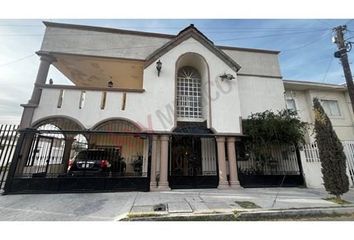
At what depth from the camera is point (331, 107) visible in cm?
1434

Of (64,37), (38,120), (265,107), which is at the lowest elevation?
(38,120)

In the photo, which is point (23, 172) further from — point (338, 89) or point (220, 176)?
point (338, 89)

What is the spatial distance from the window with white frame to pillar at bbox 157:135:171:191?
14.5 metres

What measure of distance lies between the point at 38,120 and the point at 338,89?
71.4 feet

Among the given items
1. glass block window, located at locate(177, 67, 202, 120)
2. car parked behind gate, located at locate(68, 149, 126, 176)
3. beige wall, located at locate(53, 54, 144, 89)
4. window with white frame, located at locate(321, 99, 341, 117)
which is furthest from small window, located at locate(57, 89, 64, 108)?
window with white frame, located at locate(321, 99, 341, 117)

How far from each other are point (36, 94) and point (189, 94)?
26.8 ft

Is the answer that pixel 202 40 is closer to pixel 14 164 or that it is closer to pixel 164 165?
pixel 164 165

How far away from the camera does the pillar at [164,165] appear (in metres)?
8.02

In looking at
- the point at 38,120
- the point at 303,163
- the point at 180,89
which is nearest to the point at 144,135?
the point at 180,89

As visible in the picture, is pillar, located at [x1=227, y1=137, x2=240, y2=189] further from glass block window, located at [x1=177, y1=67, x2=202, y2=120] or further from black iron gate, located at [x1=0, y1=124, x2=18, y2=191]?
black iron gate, located at [x1=0, y1=124, x2=18, y2=191]

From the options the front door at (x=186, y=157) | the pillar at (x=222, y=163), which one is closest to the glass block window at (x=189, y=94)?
the front door at (x=186, y=157)

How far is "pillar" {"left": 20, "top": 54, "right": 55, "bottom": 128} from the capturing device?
25.6 feet

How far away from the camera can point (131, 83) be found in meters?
13.3

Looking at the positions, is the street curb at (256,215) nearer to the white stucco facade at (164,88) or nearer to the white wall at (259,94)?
the white stucco facade at (164,88)
